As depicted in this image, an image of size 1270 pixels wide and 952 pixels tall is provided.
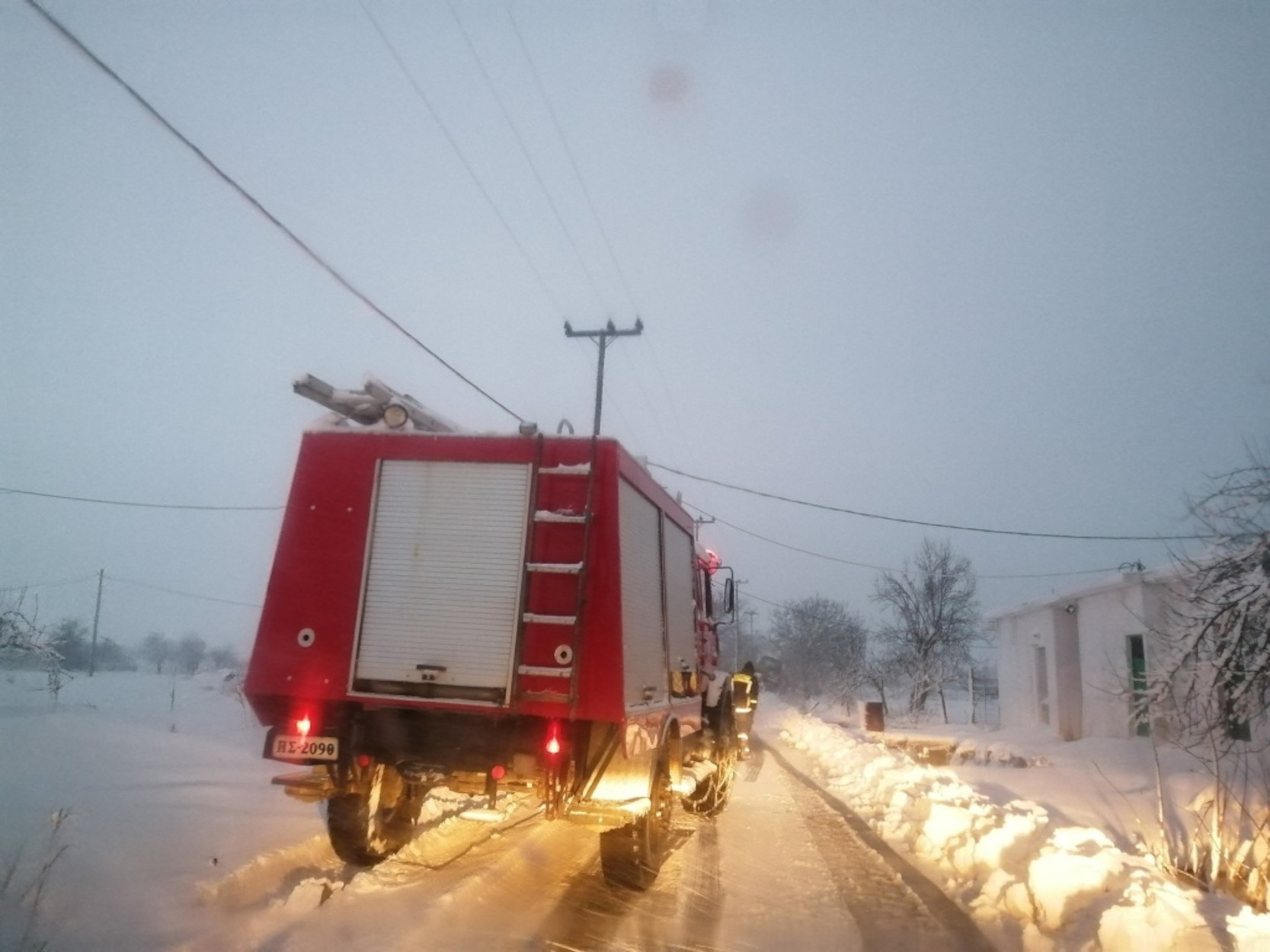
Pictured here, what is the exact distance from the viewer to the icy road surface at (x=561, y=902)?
223 inches

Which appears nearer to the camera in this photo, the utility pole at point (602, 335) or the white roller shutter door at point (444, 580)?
the white roller shutter door at point (444, 580)

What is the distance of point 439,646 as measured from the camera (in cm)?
642

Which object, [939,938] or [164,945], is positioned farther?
[939,938]

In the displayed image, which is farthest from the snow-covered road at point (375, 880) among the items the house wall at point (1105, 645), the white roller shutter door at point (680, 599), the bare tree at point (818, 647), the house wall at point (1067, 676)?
the bare tree at point (818, 647)

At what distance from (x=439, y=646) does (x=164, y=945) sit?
2.30 metres

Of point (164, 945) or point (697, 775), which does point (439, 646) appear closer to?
point (164, 945)

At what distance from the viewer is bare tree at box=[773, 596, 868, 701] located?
6531 centimetres

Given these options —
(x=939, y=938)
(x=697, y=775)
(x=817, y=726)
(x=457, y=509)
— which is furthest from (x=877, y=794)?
(x=817, y=726)

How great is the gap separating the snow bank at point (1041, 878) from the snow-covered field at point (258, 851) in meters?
0.02

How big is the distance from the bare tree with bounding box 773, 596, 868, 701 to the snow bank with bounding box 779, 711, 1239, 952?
51.5 m

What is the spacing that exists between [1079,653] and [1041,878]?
19501 mm

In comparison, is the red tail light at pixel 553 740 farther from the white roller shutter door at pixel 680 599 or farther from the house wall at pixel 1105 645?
the house wall at pixel 1105 645

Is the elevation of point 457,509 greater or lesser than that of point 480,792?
greater

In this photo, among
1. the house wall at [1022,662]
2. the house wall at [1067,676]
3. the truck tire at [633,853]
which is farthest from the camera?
the house wall at [1022,662]
